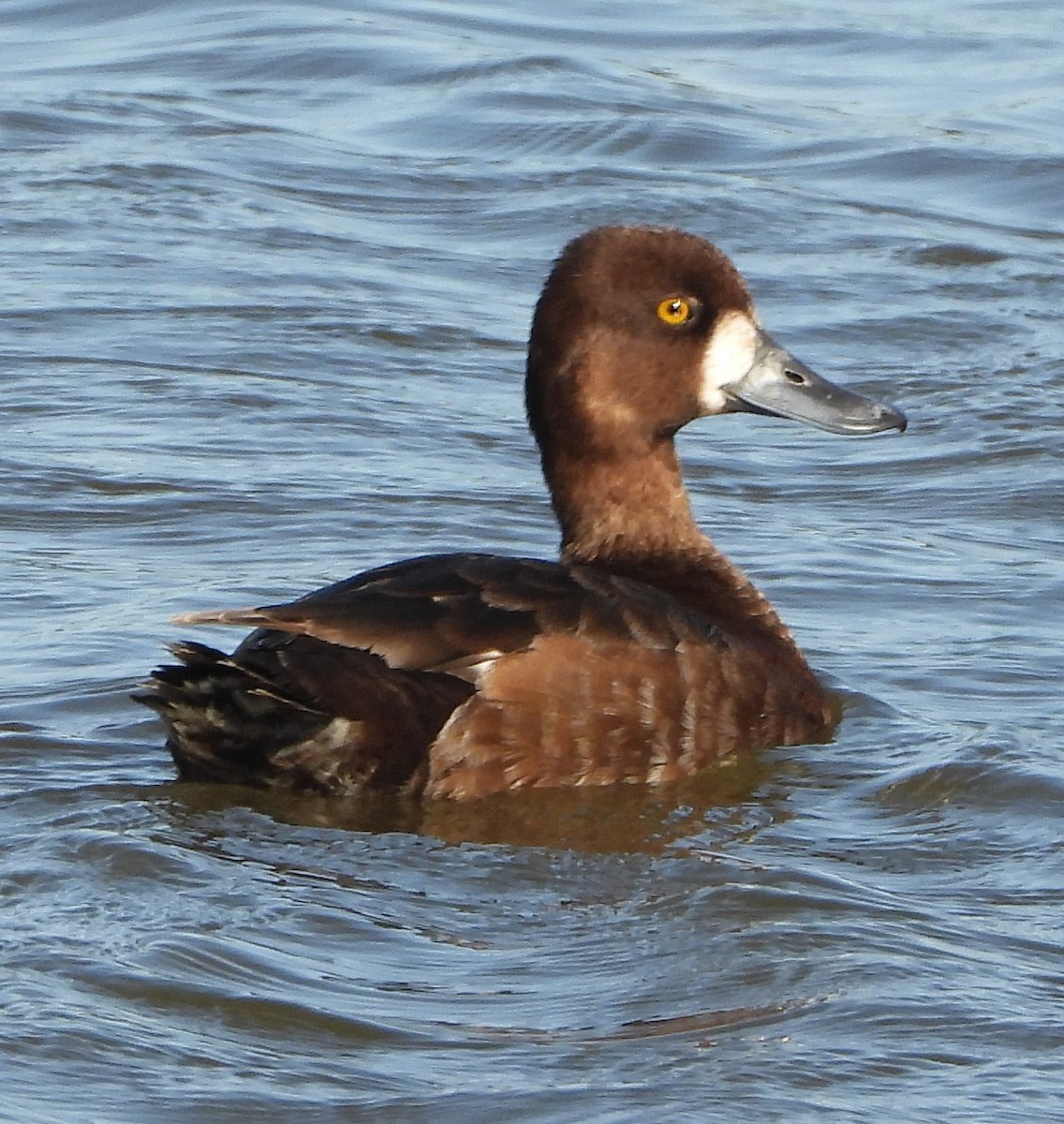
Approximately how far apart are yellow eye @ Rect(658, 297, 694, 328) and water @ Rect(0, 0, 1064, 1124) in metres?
0.89

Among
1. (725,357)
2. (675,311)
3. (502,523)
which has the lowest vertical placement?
(502,523)

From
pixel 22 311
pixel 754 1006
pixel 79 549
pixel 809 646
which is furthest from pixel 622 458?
pixel 22 311

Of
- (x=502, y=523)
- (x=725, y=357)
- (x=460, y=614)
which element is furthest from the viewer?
(x=502, y=523)

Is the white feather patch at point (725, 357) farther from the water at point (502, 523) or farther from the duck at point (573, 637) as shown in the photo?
the water at point (502, 523)

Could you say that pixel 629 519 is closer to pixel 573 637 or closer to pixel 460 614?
pixel 573 637

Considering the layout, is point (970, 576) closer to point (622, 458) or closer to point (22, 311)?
point (622, 458)

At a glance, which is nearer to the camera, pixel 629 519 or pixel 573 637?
pixel 573 637

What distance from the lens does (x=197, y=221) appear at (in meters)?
10.0

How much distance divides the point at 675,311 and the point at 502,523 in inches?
47.4

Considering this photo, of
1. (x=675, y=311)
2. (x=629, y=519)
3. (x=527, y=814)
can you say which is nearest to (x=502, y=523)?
(x=629, y=519)

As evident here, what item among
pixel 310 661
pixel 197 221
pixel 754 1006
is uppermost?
pixel 197 221

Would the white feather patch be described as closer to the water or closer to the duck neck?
the duck neck

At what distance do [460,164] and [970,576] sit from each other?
4.61 metres

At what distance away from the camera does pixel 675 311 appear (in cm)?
621
